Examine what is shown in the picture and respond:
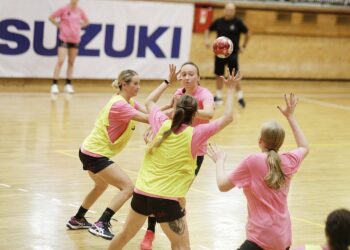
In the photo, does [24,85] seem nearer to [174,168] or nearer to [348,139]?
[348,139]

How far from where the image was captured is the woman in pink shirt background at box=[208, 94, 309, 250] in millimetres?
6219

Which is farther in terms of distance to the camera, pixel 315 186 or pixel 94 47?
pixel 94 47

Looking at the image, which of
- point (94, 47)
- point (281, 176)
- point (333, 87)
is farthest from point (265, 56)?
point (281, 176)

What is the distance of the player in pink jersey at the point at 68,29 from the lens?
19.4 meters

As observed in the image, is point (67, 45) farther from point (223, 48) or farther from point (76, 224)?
point (76, 224)

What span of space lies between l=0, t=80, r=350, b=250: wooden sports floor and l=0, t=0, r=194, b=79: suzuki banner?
2.09 ft

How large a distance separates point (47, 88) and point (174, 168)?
1379 cm

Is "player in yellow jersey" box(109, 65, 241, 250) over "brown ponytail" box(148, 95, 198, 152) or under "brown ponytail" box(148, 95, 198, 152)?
under

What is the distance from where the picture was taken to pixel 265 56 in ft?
77.0

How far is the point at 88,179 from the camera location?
1149cm

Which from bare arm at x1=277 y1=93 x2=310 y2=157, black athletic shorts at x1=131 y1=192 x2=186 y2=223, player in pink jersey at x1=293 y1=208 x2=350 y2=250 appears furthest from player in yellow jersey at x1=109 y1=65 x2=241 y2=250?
player in pink jersey at x1=293 y1=208 x2=350 y2=250

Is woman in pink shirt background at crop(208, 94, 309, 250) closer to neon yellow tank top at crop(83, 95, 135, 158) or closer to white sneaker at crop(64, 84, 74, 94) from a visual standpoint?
neon yellow tank top at crop(83, 95, 135, 158)

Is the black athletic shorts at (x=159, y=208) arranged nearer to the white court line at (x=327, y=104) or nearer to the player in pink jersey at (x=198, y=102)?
the player in pink jersey at (x=198, y=102)

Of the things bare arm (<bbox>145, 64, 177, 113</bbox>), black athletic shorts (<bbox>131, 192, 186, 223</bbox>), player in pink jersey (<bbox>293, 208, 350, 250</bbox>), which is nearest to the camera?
player in pink jersey (<bbox>293, 208, 350, 250</bbox>)
